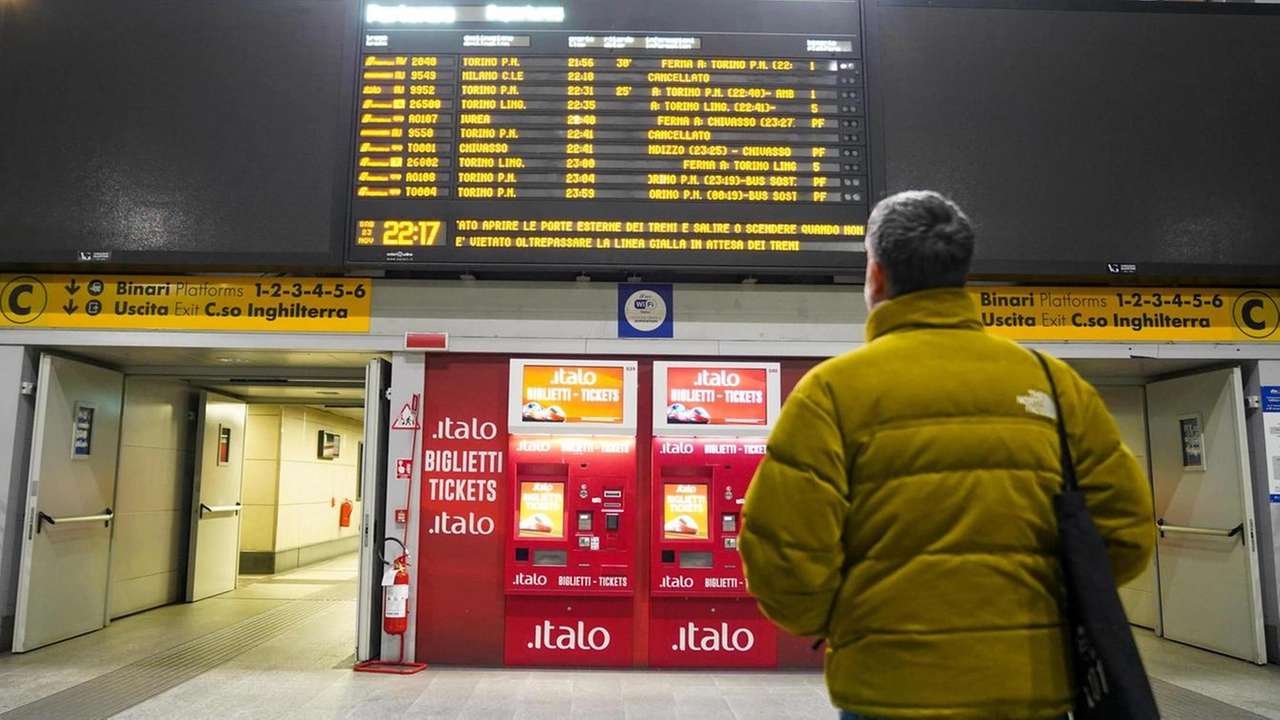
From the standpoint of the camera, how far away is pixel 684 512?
5.16 meters

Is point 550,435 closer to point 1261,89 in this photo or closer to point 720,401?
point 720,401

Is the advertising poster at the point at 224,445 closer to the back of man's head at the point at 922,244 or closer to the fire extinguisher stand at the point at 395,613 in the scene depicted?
the fire extinguisher stand at the point at 395,613

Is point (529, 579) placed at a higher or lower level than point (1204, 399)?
lower

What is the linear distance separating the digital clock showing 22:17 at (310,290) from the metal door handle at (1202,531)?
6469 mm

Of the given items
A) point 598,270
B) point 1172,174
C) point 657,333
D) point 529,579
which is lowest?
point 529,579

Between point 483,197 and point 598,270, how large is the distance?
87 cm

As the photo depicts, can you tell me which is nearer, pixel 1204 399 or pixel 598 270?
pixel 598 270

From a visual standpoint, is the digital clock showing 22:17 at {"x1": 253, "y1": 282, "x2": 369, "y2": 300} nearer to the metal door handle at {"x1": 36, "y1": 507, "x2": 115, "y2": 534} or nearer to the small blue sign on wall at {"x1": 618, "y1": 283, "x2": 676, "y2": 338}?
the small blue sign on wall at {"x1": 618, "y1": 283, "x2": 676, "y2": 338}

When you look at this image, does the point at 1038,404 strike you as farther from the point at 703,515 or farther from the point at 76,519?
the point at 76,519

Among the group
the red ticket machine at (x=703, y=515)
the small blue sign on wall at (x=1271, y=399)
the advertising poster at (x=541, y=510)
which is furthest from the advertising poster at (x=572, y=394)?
the small blue sign on wall at (x=1271, y=399)

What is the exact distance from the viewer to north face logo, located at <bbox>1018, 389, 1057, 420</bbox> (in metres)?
1.22

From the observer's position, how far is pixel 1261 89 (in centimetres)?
530

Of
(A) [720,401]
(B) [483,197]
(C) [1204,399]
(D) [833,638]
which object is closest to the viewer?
(D) [833,638]

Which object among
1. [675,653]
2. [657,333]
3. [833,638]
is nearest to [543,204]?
[657,333]
